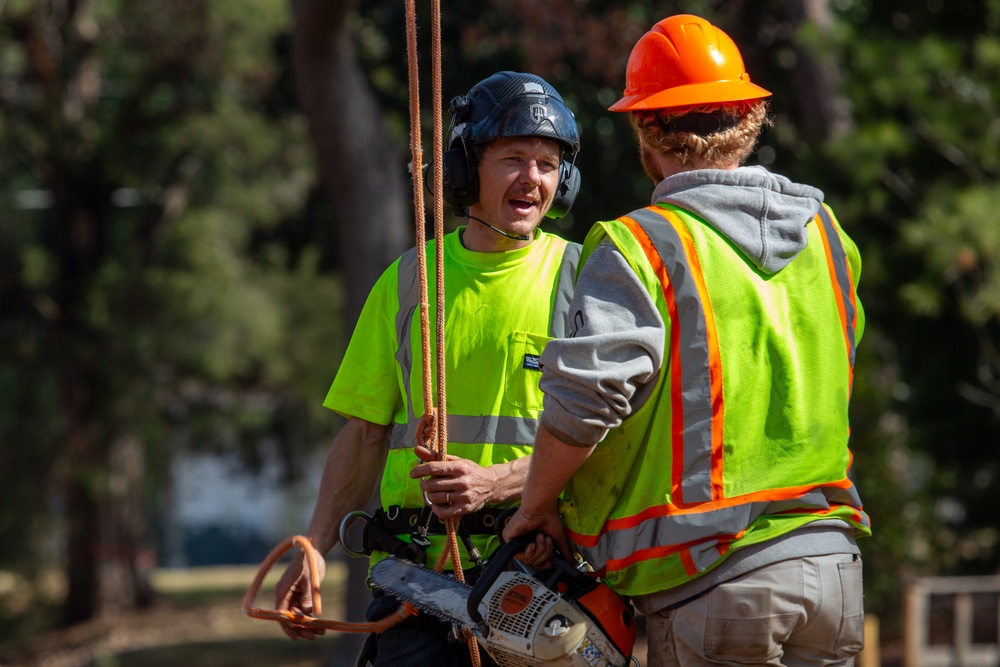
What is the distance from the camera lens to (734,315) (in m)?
2.67

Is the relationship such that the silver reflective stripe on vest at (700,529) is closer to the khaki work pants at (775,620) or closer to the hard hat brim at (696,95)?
the khaki work pants at (775,620)

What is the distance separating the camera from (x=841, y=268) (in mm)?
2854

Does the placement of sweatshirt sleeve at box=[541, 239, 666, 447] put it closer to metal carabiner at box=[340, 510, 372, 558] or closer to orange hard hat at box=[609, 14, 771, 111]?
orange hard hat at box=[609, 14, 771, 111]

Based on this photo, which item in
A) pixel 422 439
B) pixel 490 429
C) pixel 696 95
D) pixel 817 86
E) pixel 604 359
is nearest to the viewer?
pixel 604 359

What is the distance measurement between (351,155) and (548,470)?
8.20 metres

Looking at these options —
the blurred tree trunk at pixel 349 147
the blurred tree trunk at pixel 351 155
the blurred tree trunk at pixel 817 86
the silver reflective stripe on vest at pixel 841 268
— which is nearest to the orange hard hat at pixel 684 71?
the silver reflective stripe on vest at pixel 841 268

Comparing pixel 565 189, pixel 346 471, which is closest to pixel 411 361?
pixel 346 471

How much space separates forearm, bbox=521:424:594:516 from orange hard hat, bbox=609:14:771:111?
783mm

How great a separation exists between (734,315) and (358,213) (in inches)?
330

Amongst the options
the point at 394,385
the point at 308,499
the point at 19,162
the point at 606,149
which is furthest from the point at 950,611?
the point at 308,499

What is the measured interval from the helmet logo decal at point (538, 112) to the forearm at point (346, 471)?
944 millimetres

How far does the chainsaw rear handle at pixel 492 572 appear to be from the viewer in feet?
9.38

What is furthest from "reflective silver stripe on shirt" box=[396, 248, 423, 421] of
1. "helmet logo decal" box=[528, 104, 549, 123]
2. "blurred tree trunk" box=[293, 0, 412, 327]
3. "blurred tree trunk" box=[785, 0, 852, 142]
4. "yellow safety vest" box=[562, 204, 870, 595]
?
"blurred tree trunk" box=[785, 0, 852, 142]

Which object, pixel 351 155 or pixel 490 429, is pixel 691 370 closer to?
pixel 490 429
